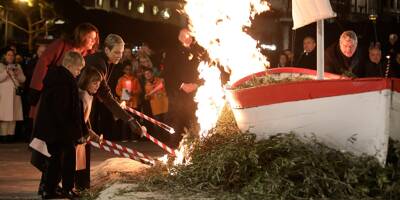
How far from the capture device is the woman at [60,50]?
9.30m

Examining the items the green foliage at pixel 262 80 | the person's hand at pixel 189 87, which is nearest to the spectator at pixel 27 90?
the person's hand at pixel 189 87

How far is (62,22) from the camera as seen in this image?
25469mm

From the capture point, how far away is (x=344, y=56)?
10.2 m

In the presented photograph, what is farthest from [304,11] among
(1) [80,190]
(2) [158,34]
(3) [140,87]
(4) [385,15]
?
(4) [385,15]

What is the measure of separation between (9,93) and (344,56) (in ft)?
25.7

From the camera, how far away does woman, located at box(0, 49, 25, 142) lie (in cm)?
1491

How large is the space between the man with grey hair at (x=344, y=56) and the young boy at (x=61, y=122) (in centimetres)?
368

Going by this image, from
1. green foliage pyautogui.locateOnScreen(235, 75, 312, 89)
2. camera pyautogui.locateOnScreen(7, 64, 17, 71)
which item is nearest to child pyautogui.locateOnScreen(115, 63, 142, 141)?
camera pyautogui.locateOnScreen(7, 64, 17, 71)

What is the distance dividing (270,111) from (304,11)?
4.01 ft

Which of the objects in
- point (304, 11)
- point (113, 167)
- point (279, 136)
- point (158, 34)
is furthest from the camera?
point (158, 34)

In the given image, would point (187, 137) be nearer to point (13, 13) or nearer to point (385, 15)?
point (13, 13)

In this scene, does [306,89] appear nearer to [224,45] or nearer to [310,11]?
[310,11]

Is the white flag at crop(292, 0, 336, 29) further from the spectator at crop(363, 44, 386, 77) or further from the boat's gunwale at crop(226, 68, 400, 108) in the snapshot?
the spectator at crop(363, 44, 386, 77)

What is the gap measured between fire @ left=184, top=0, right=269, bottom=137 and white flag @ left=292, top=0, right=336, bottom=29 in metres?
1.85
